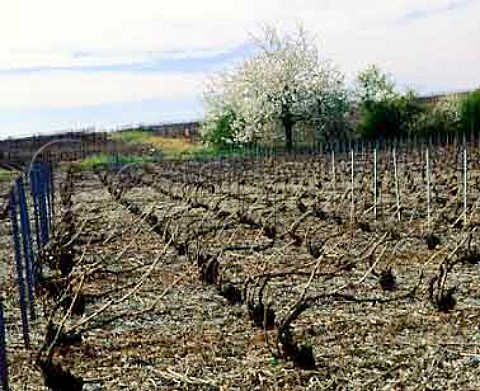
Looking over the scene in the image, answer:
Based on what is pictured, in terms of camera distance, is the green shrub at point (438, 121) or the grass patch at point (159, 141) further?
the grass patch at point (159, 141)

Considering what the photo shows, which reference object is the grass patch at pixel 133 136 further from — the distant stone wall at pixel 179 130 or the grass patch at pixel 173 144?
the distant stone wall at pixel 179 130

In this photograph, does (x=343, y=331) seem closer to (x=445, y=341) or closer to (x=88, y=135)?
(x=445, y=341)

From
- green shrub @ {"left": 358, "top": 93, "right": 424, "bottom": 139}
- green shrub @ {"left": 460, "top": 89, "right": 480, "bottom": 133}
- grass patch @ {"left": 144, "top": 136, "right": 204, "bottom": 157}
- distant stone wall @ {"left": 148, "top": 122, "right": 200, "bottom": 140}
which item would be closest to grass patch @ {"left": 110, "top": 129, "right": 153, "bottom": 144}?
grass patch @ {"left": 144, "top": 136, "right": 204, "bottom": 157}

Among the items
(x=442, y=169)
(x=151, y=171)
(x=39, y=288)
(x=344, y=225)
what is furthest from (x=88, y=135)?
(x=39, y=288)

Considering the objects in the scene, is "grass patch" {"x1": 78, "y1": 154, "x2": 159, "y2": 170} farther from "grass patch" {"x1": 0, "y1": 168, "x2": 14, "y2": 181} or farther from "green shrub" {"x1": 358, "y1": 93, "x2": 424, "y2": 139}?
"green shrub" {"x1": 358, "y1": 93, "x2": 424, "y2": 139}

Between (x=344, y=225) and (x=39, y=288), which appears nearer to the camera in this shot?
(x=39, y=288)

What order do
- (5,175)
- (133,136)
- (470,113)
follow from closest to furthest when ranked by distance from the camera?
(5,175), (470,113), (133,136)

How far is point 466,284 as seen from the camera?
8.35 metres

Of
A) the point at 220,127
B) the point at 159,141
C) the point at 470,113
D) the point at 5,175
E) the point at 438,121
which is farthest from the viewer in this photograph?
the point at 159,141

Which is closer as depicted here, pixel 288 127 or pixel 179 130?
pixel 288 127

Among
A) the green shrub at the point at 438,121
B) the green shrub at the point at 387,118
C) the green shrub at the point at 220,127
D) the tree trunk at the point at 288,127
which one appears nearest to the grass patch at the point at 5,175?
the green shrub at the point at 220,127

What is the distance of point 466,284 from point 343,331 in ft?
6.68

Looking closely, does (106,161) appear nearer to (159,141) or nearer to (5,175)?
(5,175)

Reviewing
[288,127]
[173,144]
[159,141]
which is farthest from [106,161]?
[159,141]
